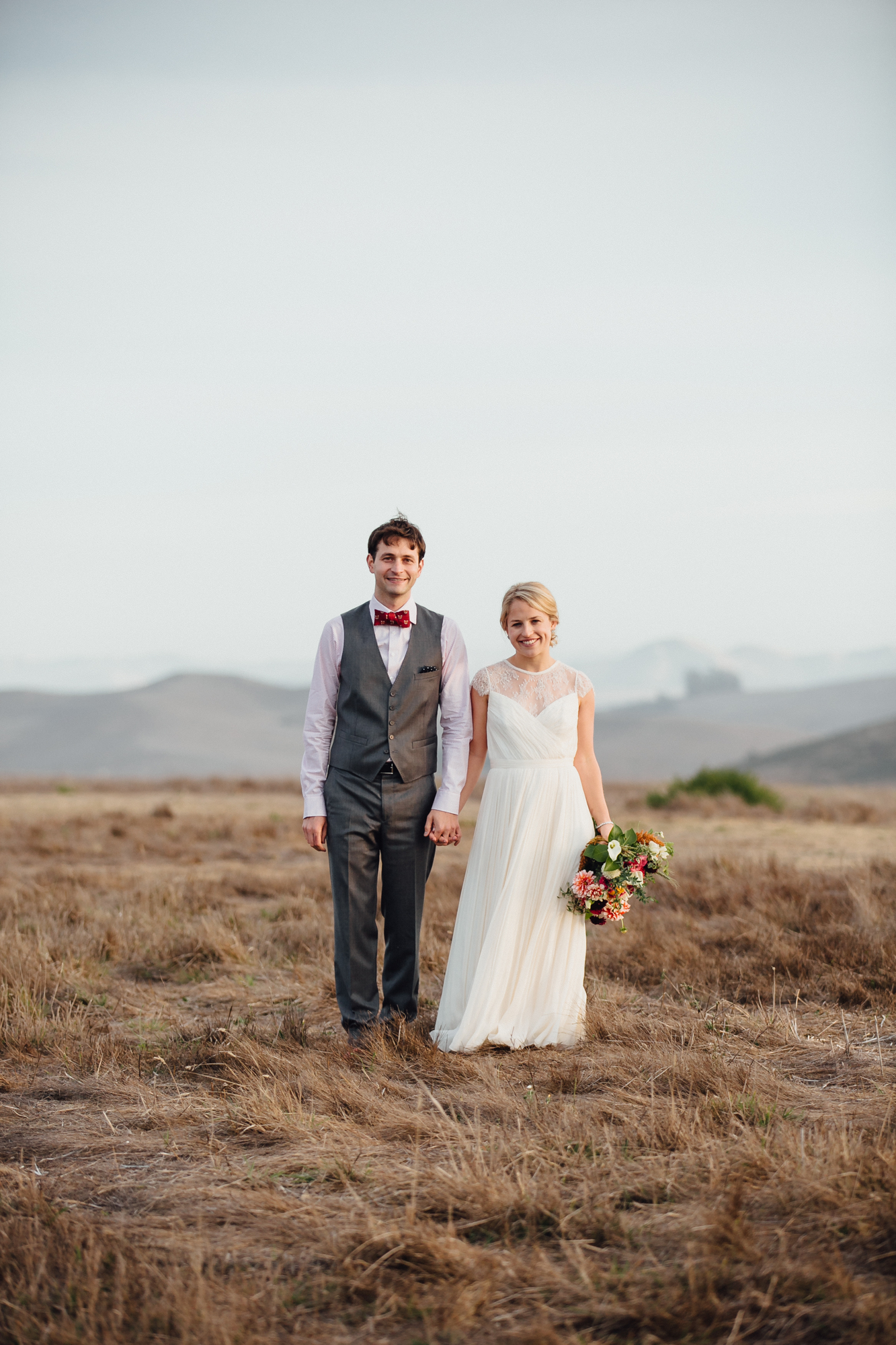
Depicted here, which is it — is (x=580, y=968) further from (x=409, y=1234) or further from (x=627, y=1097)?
(x=409, y=1234)

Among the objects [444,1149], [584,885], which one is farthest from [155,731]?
[444,1149]

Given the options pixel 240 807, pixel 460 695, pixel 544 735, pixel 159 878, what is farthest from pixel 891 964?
pixel 240 807

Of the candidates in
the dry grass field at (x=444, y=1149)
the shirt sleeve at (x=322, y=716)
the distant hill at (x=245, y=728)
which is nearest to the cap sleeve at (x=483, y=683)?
the shirt sleeve at (x=322, y=716)

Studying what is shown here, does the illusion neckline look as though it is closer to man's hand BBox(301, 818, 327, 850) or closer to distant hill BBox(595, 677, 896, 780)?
man's hand BBox(301, 818, 327, 850)

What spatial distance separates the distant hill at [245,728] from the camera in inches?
3735

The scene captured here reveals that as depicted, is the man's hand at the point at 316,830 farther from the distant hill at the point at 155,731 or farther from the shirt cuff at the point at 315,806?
the distant hill at the point at 155,731

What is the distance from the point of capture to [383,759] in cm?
511

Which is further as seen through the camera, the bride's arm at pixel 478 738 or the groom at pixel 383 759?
the bride's arm at pixel 478 738

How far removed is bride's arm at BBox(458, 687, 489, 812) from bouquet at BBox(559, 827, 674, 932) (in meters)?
0.71

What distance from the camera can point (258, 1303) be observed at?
2756 millimetres

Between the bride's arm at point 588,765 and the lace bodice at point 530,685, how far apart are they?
85mm

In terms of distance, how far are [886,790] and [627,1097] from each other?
31045 millimetres

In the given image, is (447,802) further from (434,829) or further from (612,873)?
(612,873)

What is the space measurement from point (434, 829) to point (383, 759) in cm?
43
